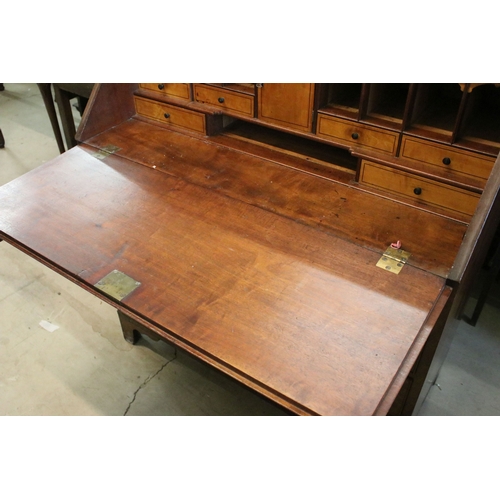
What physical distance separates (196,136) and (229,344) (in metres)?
1.08

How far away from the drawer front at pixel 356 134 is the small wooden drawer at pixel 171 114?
528 millimetres

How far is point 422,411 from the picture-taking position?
6.14ft

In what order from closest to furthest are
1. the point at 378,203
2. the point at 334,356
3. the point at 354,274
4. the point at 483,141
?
the point at 334,356 → the point at 354,274 → the point at 483,141 → the point at 378,203

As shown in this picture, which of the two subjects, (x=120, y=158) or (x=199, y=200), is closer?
(x=199, y=200)

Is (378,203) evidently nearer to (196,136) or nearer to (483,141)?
(483,141)

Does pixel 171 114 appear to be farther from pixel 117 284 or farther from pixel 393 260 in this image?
pixel 393 260

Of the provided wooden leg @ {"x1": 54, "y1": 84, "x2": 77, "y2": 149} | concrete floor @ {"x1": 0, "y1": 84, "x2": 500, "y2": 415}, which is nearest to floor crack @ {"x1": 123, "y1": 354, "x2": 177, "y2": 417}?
concrete floor @ {"x1": 0, "y1": 84, "x2": 500, "y2": 415}

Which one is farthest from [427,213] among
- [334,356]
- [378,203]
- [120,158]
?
[120,158]

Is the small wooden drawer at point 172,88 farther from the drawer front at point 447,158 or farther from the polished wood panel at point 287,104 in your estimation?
the drawer front at point 447,158

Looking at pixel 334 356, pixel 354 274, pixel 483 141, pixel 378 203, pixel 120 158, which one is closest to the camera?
pixel 334 356

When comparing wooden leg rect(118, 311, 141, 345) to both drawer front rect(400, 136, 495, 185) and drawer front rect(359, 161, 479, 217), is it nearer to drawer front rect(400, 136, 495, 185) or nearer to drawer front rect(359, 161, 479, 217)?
drawer front rect(359, 161, 479, 217)

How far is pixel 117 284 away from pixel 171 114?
37.8 inches

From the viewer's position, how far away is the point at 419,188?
1.48 m
